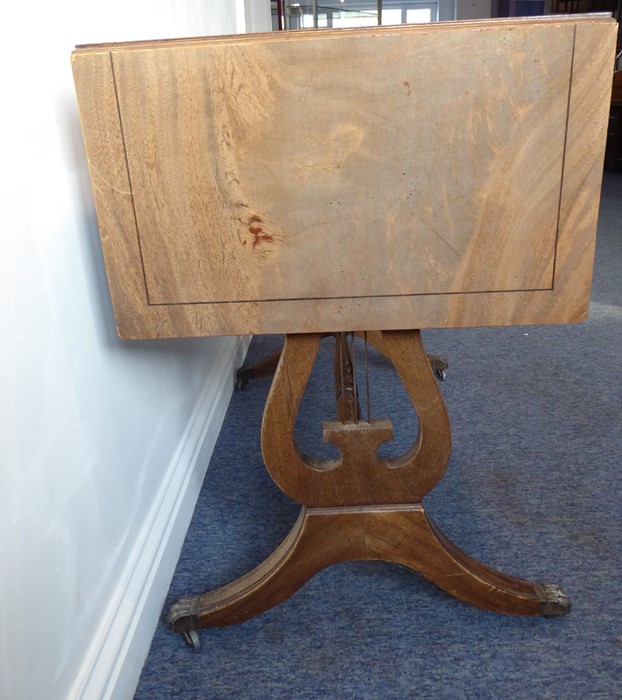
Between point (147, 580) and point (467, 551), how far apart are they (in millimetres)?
621

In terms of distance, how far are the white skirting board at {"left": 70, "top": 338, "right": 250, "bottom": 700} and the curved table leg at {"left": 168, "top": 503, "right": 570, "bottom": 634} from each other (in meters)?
0.07

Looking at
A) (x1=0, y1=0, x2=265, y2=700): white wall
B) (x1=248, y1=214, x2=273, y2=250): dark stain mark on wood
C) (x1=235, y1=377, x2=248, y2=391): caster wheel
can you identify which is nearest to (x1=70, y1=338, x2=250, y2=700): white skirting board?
(x1=0, y1=0, x2=265, y2=700): white wall

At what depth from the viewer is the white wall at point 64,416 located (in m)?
0.73

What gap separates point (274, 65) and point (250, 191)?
14cm

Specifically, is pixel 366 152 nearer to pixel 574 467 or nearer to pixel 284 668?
pixel 284 668

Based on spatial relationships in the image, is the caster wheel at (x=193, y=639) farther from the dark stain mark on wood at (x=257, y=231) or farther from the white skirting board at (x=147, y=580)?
the dark stain mark on wood at (x=257, y=231)

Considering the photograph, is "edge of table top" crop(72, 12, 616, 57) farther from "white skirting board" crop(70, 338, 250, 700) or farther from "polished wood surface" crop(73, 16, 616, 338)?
"white skirting board" crop(70, 338, 250, 700)

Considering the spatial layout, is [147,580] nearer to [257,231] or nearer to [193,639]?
[193,639]

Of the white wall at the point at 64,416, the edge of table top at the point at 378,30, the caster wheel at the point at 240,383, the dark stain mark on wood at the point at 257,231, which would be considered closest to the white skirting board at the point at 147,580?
the white wall at the point at 64,416

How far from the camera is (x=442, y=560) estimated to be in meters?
1.10

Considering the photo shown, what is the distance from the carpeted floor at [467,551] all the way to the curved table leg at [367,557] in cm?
5

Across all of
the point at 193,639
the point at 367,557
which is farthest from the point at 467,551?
the point at 193,639

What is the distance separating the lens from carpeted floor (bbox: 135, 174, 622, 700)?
1033 mm

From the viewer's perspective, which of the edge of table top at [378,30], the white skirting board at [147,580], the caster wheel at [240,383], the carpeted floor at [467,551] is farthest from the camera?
the caster wheel at [240,383]
